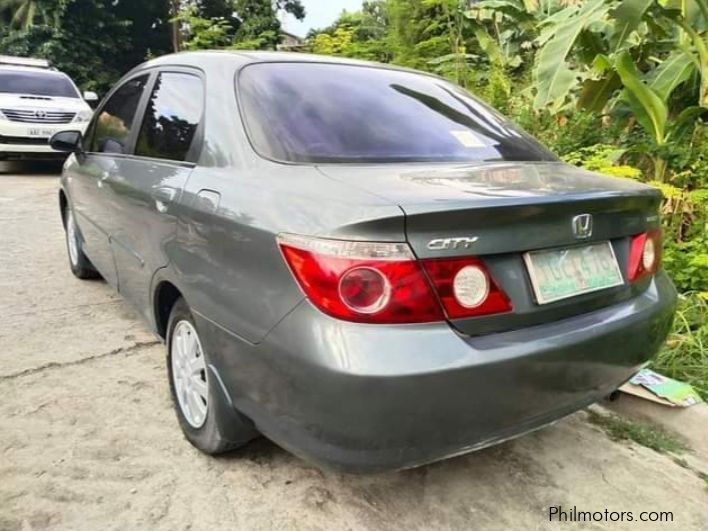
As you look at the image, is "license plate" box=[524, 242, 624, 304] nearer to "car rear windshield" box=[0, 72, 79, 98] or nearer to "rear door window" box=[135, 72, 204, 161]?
"rear door window" box=[135, 72, 204, 161]

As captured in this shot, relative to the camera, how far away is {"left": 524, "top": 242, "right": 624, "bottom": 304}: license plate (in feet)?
6.15

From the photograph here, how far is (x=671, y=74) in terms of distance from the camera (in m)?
4.25

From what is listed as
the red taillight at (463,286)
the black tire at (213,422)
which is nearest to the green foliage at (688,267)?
the red taillight at (463,286)

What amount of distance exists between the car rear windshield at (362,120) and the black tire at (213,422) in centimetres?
79

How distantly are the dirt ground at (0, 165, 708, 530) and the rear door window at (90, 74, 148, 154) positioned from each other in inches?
50.1

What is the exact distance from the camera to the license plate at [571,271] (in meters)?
1.87

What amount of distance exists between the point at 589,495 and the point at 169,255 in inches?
74.4

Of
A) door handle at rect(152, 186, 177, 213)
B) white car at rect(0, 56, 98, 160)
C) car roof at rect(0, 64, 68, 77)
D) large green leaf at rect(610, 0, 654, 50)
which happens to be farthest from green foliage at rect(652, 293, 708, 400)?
car roof at rect(0, 64, 68, 77)

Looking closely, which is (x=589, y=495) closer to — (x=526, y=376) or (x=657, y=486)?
(x=657, y=486)

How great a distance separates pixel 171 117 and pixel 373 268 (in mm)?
1635

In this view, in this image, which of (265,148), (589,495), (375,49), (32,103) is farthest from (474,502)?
(32,103)

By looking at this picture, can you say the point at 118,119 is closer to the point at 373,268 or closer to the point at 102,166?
the point at 102,166

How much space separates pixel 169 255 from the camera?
2.51m

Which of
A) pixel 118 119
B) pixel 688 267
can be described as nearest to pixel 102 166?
pixel 118 119
